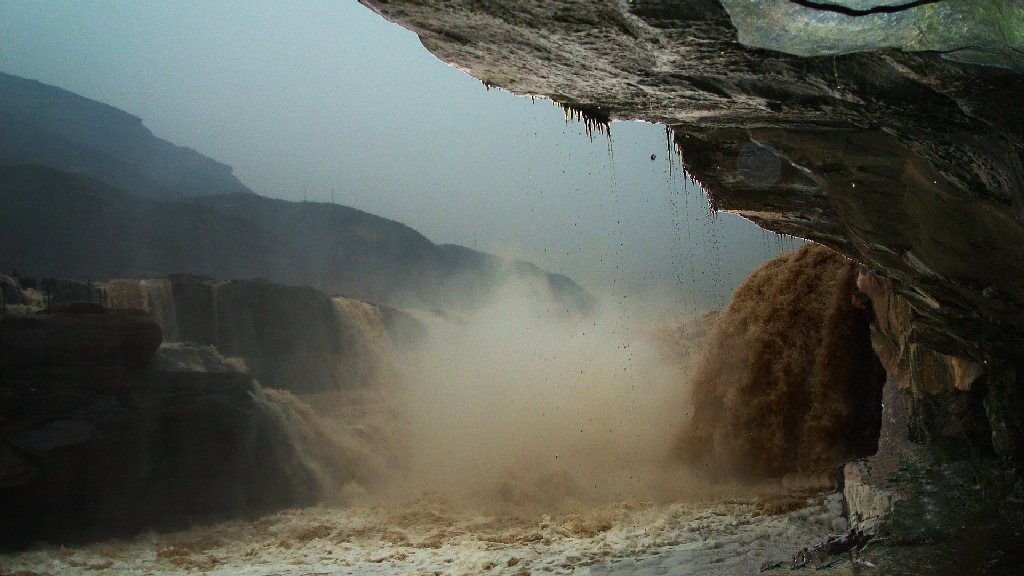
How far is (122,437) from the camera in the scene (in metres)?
12.5

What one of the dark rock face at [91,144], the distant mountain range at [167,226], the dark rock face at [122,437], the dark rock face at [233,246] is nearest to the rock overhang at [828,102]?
the dark rock face at [122,437]

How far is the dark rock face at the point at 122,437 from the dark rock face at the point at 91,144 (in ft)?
111

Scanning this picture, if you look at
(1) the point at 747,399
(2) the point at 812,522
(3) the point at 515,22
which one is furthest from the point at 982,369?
(3) the point at 515,22

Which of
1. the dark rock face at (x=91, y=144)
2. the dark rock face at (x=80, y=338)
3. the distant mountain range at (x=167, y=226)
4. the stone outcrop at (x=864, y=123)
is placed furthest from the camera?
the dark rock face at (x=91, y=144)

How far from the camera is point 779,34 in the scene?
7.57 feet

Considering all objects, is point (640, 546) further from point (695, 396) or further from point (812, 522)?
point (695, 396)

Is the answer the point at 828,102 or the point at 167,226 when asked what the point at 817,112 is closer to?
the point at 828,102

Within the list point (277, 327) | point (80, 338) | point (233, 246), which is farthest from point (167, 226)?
point (80, 338)

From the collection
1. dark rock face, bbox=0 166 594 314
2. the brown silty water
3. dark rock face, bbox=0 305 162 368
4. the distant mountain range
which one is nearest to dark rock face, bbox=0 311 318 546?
dark rock face, bbox=0 305 162 368

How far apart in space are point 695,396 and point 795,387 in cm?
246

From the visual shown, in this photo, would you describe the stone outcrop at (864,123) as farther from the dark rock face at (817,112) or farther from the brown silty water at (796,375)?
the brown silty water at (796,375)

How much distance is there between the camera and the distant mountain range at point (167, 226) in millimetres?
29719

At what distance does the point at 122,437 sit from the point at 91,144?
172 feet

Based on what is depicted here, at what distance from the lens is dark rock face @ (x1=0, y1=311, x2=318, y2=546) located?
1148 cm
